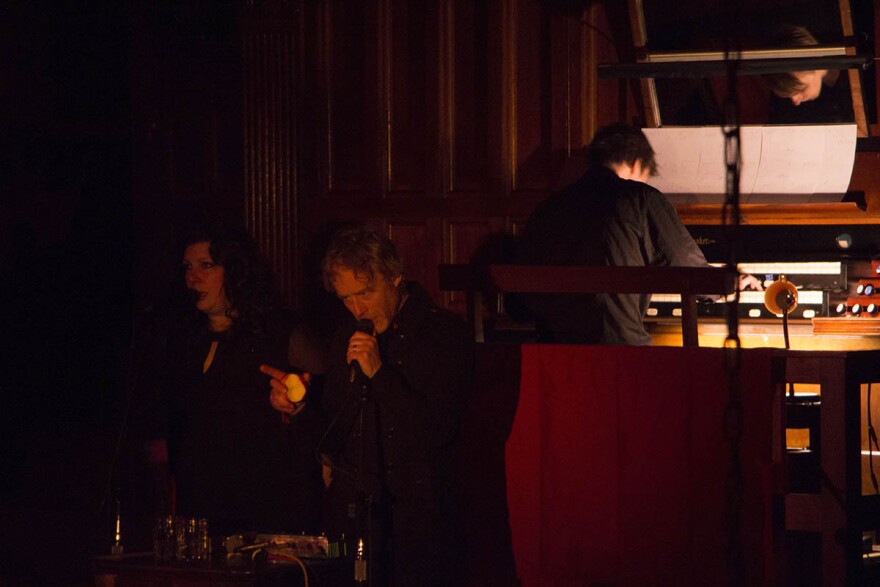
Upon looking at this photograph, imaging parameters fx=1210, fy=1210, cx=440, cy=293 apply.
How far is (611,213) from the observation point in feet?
18.2

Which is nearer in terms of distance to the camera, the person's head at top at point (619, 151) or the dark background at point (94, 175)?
the person's head at top at point (619, 151)

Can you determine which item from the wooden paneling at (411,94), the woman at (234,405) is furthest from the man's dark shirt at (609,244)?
the wooden paneling at (411,94)

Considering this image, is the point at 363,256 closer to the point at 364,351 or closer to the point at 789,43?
the point at 364,351

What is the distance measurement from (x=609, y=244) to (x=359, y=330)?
225 centimetres

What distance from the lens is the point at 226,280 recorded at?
433 centimetres

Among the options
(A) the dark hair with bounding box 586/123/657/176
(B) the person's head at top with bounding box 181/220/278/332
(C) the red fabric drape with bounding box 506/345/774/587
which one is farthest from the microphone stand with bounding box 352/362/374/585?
(A) the dark hair with bounding box 586/123/657/176

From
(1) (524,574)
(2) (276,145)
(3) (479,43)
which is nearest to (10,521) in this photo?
(2) (276,145)

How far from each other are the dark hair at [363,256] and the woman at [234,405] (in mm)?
399

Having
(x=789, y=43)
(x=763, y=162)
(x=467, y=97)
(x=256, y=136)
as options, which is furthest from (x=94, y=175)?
(x=789, y=43)

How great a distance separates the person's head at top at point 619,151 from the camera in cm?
576

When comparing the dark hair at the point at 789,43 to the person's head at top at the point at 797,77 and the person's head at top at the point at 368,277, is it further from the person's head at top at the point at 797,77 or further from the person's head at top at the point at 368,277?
the person's head at top at the point at 368,277

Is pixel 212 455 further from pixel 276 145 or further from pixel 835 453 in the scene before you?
pixel 276 145

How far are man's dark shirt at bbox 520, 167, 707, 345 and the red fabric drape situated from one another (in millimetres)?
1157

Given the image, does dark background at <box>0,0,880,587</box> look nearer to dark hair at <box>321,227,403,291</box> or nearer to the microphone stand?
dark hair at <box>321,227,403,291</box>
